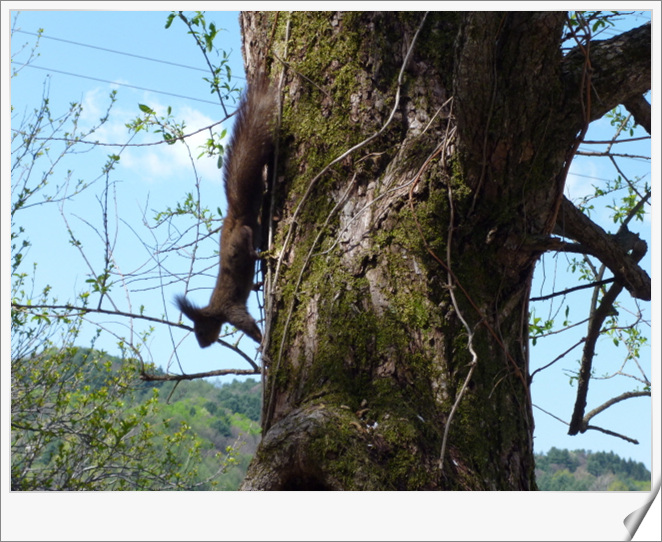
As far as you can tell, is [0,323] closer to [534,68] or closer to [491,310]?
[491,310]

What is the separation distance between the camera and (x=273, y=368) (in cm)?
138

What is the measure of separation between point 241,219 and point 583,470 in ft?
5.31

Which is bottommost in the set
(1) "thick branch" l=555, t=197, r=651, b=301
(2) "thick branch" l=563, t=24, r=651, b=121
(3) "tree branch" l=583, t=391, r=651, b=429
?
(3) "tree branch" l=583, t=391, r=651, b=429

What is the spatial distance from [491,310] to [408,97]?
1.74 feet

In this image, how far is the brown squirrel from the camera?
5.64 feet

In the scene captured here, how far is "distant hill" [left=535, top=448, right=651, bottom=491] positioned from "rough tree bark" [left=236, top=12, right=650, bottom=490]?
26.9 inches

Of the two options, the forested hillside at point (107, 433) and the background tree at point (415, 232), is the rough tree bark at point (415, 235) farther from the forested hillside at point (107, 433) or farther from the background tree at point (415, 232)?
the forested hillside at point (107, 433)

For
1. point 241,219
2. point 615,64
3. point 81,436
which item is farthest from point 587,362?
point 81,436

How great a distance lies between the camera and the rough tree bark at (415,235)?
3.81 feet

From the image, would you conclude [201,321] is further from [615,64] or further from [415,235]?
[615,64]

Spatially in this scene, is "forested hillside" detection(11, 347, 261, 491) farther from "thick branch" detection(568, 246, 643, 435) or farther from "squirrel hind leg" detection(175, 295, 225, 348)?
"thick branch" detection(568, 246, 643, 435)

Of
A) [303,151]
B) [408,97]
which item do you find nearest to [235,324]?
[303,151]

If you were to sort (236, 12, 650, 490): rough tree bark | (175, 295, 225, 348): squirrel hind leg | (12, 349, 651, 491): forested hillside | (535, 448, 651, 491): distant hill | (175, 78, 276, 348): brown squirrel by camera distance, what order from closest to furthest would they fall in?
(236, 12, 650, 490): rough tree bark < (175, 78, 276, 348): brown squirrel < (535, 448, 651, 491): distant hill < (175, 295, 225, 348): squirrel hind leg < (12, 349, 651, 491): forested hillside

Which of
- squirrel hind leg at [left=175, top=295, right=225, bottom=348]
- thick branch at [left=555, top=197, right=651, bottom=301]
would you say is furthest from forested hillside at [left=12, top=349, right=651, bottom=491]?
thick branch at [left=555, top=197, right=651, bottom=301]
